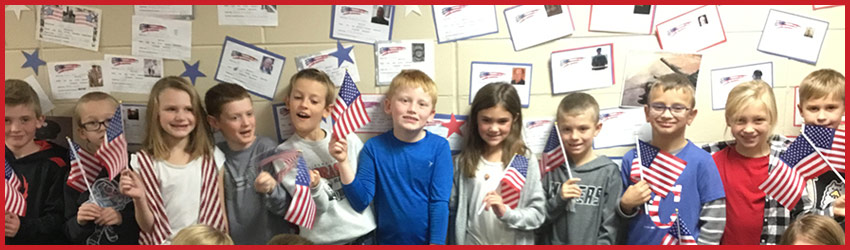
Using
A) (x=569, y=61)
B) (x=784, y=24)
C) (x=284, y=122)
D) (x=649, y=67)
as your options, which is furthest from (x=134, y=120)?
(x=784, y=24)

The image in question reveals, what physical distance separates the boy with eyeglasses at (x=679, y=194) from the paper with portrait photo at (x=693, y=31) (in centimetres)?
23

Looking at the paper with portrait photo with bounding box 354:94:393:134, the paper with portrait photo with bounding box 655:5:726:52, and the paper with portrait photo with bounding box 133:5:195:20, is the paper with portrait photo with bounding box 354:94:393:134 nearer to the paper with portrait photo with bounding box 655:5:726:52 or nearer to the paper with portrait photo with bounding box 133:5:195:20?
the paper with portrait photo with bounding box 133:5:195:20

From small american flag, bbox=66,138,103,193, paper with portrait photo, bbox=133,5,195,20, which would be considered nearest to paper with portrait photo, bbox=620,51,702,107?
paper with portrait photo, bbox=133,5,195,20

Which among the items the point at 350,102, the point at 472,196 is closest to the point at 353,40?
the point at 350,102

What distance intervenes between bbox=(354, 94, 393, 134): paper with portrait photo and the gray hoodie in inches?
35.1

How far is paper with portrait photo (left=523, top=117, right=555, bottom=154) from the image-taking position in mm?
3562

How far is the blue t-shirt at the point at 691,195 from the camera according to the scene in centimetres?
339

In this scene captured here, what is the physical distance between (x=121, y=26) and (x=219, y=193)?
99 cm

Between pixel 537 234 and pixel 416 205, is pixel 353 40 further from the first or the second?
pixel 537 234

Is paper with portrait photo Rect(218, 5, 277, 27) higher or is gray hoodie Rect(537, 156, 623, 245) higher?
paper with portrait photo Rect(218, 5, 277, 27)

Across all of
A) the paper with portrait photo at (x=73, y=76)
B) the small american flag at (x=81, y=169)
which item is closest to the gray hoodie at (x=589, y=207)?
the small american flag at (x=81, y=169)

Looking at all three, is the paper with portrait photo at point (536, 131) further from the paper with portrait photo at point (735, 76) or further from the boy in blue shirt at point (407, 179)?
the paper with portrait photo at point (735, 76)

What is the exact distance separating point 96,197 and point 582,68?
98.1 inches

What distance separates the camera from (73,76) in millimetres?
3514
